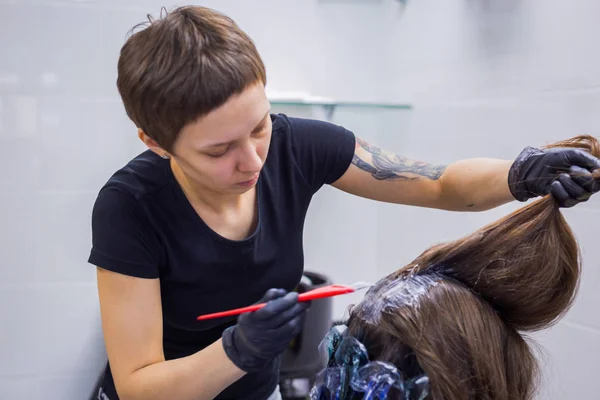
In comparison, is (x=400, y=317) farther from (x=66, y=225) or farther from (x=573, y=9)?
(x=66, y=225)

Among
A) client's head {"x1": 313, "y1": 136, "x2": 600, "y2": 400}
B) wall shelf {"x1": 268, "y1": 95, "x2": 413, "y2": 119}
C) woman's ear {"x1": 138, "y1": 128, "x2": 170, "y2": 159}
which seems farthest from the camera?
wall shelf {"x1": 268, "y1": 95, "x2": 413, "y2": 119}

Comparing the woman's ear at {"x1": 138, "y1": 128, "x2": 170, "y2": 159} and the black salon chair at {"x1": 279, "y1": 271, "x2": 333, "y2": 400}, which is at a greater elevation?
the woman's ear at {"x1": 138, "y1": 128, "x2": 170, "y2": 159}

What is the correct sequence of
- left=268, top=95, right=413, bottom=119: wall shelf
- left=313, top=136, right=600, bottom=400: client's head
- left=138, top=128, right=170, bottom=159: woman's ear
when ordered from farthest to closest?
1. left=268, top=95, right=413, bottom=119: wall shelf
2. left=138, top=128, right=170, bottom=159: woman's ear
3. left=313, top=136, right=600, bottom=400: client's head

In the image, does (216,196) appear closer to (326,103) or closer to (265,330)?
(265,330)

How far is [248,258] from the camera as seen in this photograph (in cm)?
96

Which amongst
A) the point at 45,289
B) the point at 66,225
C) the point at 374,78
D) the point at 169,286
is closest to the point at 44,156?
the point at 66,225

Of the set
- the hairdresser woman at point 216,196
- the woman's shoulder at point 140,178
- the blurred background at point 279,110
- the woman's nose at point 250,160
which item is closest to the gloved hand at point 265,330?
the hairdresser woman at point 216,196

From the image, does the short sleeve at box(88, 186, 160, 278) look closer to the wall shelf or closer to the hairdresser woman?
the hairdresser woman

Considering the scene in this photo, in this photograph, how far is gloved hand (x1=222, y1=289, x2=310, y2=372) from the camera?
74cm

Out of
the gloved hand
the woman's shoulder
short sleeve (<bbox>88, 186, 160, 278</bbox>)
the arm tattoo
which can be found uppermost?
the woman's shoulder

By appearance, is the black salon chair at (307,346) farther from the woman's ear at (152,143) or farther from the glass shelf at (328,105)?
the woman's ear at (152,143)

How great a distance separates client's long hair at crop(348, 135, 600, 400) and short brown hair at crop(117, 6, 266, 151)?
0.36m

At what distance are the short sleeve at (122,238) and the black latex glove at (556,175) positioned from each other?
1.87 feet

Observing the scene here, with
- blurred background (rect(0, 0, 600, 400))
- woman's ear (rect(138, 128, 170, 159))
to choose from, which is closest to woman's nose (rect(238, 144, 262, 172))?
woman's ear (rect(138, 128, 170, 159))
